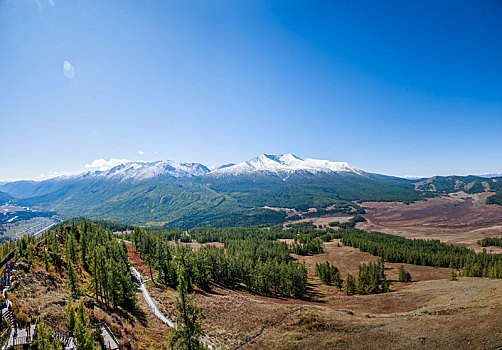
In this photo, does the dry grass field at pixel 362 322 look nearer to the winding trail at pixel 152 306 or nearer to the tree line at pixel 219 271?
the winding trail at pixel 152 306

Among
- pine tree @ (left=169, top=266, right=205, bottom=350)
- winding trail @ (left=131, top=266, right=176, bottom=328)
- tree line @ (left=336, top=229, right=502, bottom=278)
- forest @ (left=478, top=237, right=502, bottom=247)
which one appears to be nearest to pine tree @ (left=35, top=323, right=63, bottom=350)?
pine tree @ (left=169, top=266, right=205, bottom=350)

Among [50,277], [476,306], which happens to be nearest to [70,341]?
[50,277]

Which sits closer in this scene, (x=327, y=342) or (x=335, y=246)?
(x=327, y=342)

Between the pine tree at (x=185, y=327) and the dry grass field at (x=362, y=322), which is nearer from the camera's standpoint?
the pine tree at (x=185, y=327)

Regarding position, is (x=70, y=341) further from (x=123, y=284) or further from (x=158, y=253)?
(x=158, y=253)

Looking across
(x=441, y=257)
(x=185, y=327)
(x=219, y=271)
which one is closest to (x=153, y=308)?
(x=185, y=327)

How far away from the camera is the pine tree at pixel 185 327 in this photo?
24.9 meters

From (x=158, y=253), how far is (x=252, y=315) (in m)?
39.6

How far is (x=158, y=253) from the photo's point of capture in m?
75.9

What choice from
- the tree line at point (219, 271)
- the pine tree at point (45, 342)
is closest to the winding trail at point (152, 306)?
the tree line at point (219, 271)

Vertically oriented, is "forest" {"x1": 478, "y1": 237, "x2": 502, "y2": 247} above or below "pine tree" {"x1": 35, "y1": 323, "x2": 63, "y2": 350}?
below

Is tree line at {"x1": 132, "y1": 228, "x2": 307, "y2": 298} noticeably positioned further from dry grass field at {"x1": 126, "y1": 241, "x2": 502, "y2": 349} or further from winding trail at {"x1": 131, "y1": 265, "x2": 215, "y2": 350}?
winding trail at {"x1": 131, "y1": 265, "x2": 215, "y2": 350}

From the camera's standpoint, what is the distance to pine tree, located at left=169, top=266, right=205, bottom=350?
2494 centimetres

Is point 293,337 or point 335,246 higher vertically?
point 293,337
